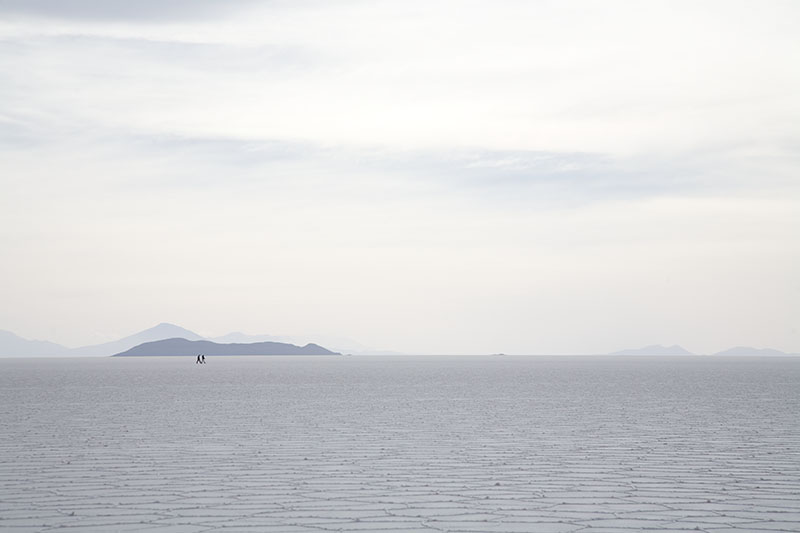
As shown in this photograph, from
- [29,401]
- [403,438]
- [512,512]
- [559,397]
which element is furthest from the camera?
[559,397]

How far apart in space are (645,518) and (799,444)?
1522cm

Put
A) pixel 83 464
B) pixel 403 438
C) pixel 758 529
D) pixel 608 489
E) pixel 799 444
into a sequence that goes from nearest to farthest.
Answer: pixel 758 529 < pixel 608 489 < pixel 83 464 < pixel 799 444 < pixel 403 438

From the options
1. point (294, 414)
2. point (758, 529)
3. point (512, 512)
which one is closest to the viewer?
point (758, 529)

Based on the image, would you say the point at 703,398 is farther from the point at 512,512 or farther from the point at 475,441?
the point at 512,512

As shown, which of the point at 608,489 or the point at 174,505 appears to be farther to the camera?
the point at 608,489

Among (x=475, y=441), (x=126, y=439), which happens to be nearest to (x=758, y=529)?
(x=475, y=441)

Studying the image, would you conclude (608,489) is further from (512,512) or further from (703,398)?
(703,398)

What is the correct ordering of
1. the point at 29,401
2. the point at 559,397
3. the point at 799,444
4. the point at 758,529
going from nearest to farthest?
the point at 758,529
the point at 799,444
the point at 29,401
the point at 559,397

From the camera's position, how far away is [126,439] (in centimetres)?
2977

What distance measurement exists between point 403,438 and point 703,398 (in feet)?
121

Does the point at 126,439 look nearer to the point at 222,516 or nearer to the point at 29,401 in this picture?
the point at 222,516

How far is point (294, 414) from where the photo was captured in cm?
4303

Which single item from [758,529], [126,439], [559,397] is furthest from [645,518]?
[559,397]

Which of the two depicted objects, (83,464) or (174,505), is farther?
(83,464)
